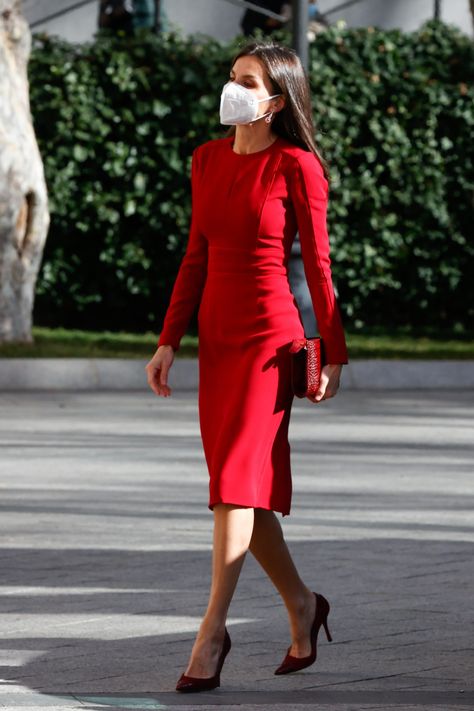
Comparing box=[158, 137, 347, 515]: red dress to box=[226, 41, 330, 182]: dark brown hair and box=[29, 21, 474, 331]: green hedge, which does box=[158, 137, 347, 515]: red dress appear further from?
box=[29, 21, 474, 331]: green hedge

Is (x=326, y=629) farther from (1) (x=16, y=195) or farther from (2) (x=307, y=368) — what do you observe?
(1) (x=16, y=195)

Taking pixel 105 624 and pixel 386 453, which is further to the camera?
pixel 386 453

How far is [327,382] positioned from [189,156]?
531 inches

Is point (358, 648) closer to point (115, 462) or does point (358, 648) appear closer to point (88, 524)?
point (88, 524)

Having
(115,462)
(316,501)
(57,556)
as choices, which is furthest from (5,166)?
(57,556)

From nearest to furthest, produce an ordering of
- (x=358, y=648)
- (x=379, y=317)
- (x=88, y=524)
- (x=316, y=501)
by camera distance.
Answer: (x=358, y=648)
(x=88, y=524)
(x=316, y=501)
(x=379, y=317)

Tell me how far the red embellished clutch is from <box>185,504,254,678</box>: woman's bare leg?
0.34m

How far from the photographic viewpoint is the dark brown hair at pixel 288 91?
15.7ft

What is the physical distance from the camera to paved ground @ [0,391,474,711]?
15.3 ft

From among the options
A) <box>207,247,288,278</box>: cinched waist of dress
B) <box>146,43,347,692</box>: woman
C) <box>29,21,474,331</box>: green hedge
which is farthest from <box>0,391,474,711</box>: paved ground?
<box>29,21,474,331</box>: green hedge

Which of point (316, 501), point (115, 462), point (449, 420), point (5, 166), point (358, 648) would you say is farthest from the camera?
point (5, 166)

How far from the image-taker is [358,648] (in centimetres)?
514

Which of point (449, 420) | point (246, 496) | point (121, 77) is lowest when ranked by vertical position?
point (449, 420)

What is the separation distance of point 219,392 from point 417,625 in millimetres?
1212
